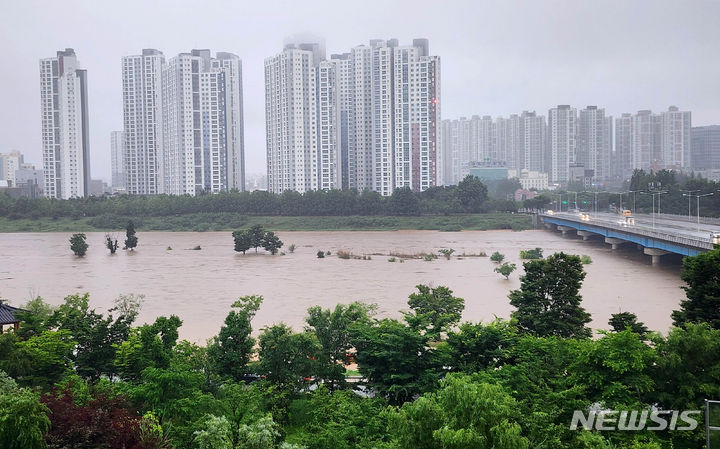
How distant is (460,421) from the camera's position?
4539 mm

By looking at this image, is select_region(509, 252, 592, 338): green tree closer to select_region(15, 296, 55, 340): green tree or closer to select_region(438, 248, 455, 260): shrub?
select_region(15, 296, 55, 340): green tree

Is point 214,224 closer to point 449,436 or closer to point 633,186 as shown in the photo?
point 633,186

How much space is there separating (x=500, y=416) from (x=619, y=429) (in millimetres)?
1204

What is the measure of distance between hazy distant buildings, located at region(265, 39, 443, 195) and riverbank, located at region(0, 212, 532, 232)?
662cm

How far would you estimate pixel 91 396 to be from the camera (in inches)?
229

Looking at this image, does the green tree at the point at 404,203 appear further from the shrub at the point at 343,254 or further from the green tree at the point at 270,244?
the green tree at the point at 270,244

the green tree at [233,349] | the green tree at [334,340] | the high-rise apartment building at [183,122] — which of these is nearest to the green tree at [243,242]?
the green tree at [334,340]

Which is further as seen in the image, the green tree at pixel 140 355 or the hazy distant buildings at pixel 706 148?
the hazy distant buildings at pixel 706 148

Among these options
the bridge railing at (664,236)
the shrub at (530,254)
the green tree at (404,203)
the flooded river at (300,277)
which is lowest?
the flooded river at (300,277)

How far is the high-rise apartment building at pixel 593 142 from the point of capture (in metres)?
66.4

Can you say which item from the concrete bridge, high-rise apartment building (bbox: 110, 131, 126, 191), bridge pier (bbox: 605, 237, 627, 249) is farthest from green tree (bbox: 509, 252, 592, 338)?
high-rise apartment building (bbox: 110, 131, 126, 191)

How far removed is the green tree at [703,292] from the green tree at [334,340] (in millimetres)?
3179

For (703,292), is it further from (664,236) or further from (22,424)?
(664,236)

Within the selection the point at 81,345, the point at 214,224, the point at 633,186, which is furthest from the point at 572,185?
the point at 81,345
